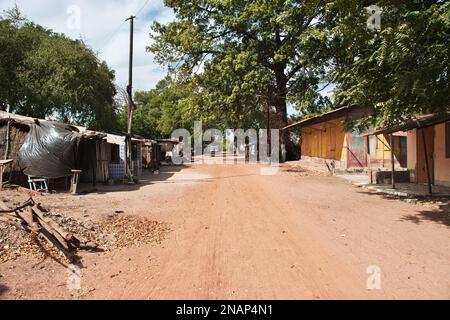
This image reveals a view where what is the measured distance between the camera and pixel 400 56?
7.75 metres

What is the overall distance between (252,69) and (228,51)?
7.51 ft

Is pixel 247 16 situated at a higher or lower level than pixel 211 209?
higher

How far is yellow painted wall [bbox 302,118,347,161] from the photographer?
23312mm

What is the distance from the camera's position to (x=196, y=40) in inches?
1021

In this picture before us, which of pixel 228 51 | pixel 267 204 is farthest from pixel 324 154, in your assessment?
pixel 267 204

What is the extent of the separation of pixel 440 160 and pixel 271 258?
10.4 meters

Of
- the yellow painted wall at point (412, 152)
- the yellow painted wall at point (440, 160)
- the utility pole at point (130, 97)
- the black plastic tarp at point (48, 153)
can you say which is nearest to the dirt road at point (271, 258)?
the black plastic tarp at point (48, 153)

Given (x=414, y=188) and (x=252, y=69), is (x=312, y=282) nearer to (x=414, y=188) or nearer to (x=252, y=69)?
(x=414, y=188)

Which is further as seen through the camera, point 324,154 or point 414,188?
point 324,154

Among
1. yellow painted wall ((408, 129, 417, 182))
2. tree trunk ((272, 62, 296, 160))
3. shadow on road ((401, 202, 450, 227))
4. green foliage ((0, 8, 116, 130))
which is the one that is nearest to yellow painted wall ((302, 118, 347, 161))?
tree trunk ((272, 62, 296, 160))

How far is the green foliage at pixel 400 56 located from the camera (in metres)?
7.29

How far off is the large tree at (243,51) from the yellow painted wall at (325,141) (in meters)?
2.24

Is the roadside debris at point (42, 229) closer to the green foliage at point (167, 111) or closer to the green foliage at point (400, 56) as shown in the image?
the green foliage at point (400, 56)
